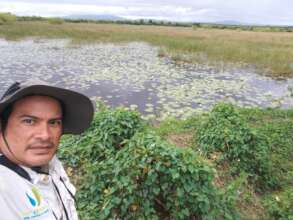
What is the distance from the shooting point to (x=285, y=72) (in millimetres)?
15891

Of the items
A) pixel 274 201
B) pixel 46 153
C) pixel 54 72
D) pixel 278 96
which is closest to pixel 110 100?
pixel 54 72

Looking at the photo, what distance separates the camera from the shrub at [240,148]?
475 centimetres

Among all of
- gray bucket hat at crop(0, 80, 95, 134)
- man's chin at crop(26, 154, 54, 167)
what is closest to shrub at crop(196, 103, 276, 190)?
gray bucket hat at crop(0, 80, 95, 134)

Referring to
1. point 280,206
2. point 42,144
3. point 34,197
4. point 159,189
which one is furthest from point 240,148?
point 34,197

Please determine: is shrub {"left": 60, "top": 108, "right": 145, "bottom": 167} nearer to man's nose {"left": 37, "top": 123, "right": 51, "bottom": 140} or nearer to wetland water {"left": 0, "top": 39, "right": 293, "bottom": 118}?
man's nose {"left": 37, "top": 123, "right": 51, "bottom": 140}

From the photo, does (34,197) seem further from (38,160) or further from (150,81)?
(150,81)

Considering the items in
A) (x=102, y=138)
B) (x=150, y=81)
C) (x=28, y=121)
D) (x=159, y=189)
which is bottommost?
(x=150, y=81)

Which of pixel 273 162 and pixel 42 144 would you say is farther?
pixel 273 162

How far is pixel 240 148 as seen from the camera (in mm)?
4785

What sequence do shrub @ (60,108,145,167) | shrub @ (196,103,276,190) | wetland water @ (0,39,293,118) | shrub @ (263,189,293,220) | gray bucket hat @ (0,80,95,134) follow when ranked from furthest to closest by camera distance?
1. wetland water @ (0,39,293,118)
2. shrub @ (196,103,276,190)
3. shrub @ (60,108,145,167)
4. shrub @ (263,189,293,220)
5. gray bucket hat @ (0,80,95,134)

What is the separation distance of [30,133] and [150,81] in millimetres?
11655

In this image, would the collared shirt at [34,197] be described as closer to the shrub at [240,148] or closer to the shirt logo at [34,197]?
the shirt logo at [34,197]

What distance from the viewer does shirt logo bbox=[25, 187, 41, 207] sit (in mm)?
1310

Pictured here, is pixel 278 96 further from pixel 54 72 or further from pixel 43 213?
pixel 43 213
